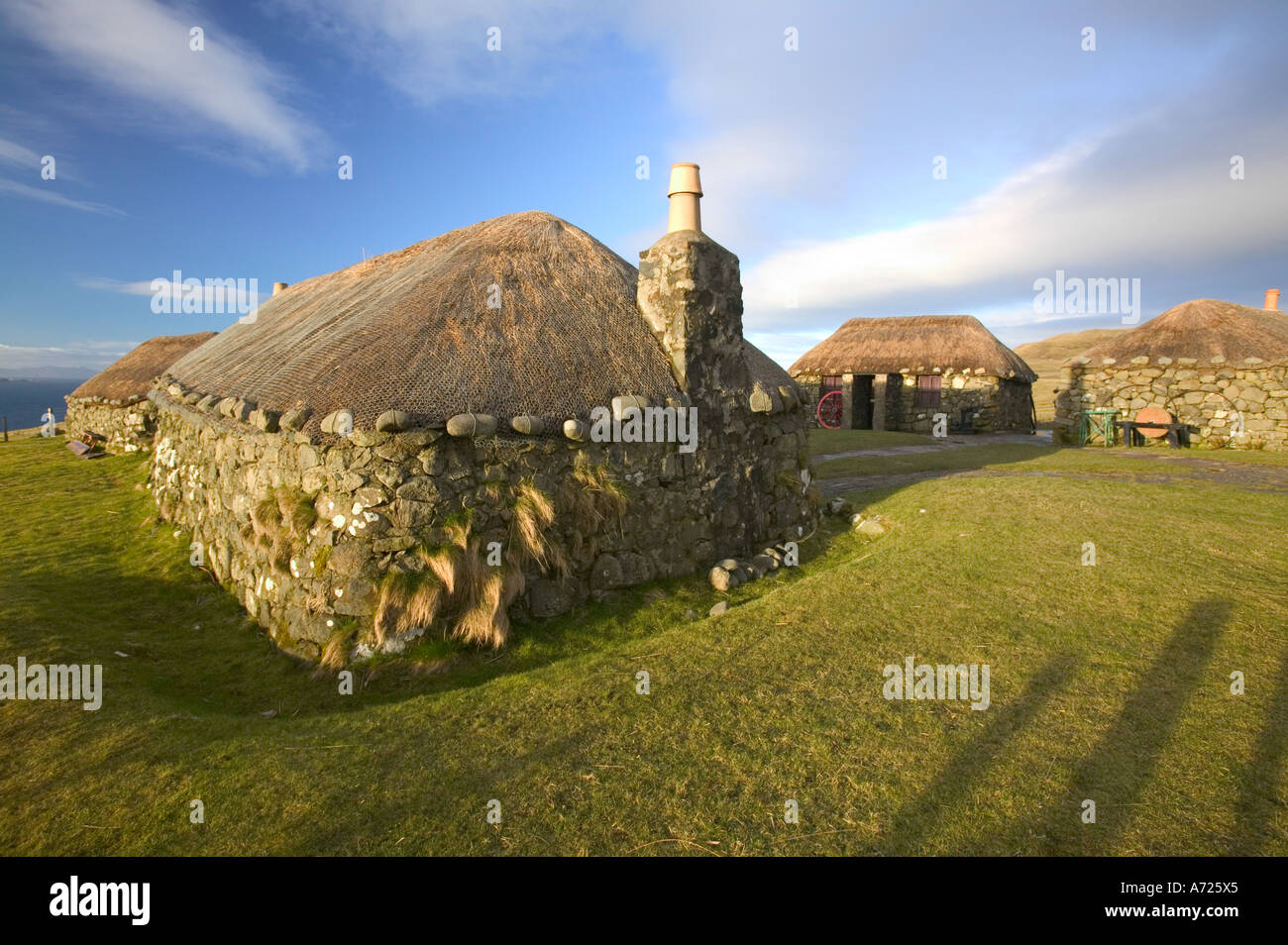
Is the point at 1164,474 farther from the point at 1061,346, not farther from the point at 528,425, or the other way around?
the point at 1061,346

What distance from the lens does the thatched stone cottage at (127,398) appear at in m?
19.7

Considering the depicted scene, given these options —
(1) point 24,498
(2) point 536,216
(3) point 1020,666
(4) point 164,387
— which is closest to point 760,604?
(3) point 1020,666

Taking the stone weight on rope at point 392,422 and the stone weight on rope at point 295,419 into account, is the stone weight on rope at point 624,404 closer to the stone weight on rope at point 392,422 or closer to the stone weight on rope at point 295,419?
the stone weight on rope at point 392,422

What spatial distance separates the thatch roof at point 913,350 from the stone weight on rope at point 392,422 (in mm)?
24168

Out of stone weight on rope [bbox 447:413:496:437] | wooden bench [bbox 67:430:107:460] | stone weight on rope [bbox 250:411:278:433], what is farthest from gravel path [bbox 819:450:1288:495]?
wooden bench [bbox 67:430:107:460]

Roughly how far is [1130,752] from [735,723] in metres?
2.44

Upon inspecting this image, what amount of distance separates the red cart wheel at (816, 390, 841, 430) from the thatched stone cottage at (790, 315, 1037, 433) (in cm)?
4

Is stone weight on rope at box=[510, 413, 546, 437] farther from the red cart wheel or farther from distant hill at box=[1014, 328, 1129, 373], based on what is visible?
distant hill at box=[1014, 328, 1129, 373]

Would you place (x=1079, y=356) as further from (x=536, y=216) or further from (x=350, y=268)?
(x=350, y=268)

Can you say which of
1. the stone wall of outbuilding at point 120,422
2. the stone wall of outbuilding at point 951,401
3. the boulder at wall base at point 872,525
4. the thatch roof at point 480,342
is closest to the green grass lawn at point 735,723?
the boulder at wall base at point 872,525

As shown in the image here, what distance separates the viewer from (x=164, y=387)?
43.9ft

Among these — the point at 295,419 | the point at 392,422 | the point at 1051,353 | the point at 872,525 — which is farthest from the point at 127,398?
the point at 1051,353
